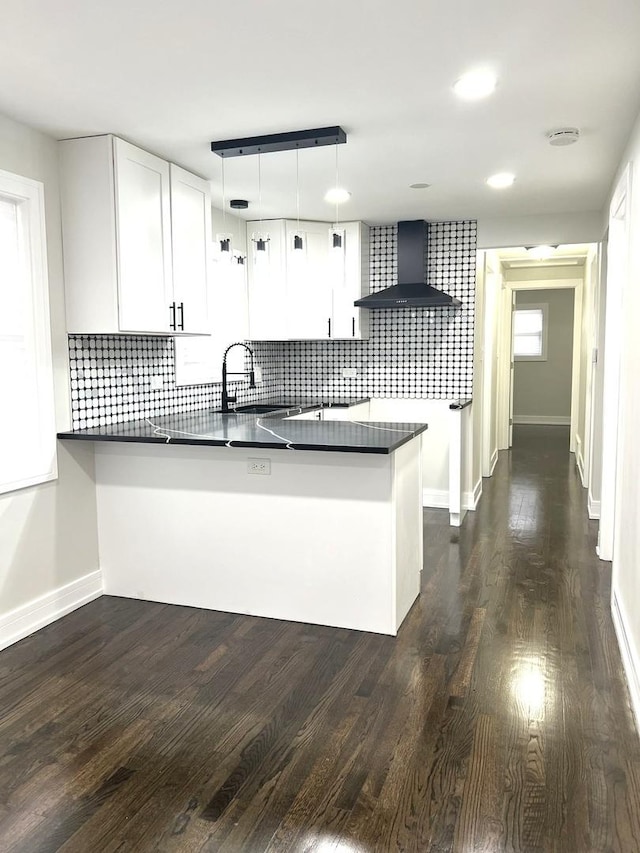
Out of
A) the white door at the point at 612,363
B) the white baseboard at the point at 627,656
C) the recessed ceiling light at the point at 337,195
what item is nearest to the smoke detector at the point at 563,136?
the white door at the point at 612,363

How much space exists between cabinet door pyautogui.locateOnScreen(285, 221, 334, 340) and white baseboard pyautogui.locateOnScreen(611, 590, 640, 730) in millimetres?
3116

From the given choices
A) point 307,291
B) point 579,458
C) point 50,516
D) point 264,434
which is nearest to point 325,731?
point 264,434

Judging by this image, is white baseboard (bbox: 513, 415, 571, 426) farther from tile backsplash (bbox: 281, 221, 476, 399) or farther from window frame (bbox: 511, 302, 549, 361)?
tile backsplash (bbox: 281, 221, 476, 399)

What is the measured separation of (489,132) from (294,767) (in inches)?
114

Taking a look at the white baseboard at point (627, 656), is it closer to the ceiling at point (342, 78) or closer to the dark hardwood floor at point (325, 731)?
the dark hardwood floor at point (325, 731)

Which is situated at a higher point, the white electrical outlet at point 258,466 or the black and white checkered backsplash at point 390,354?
the black and white checkered backsplash at point 390,354

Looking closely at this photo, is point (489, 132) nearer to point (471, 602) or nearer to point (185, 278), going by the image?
point (185, 278)

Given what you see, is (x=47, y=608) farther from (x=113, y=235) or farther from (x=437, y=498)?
(x=437, y=498)

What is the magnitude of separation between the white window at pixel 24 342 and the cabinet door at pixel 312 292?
97.6 inches

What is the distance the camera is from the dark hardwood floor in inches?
71.3

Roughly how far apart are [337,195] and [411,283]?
126 cm

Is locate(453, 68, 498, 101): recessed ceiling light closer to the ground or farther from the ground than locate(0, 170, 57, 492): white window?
farther from the ground

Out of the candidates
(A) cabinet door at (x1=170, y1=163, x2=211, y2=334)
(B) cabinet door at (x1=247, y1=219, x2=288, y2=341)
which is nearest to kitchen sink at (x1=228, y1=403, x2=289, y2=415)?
(B) cabinet door at (x1=247, y1=219, x2=288, y2=341)

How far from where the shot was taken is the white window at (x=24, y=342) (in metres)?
2.98
